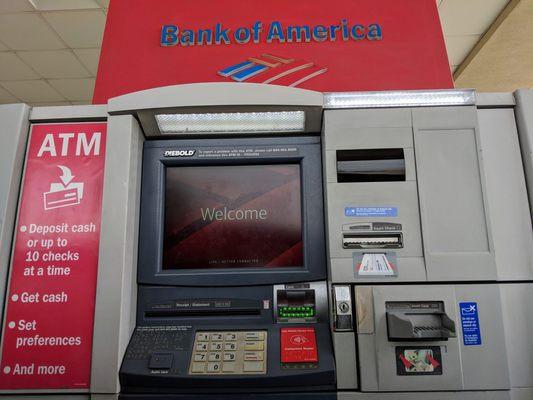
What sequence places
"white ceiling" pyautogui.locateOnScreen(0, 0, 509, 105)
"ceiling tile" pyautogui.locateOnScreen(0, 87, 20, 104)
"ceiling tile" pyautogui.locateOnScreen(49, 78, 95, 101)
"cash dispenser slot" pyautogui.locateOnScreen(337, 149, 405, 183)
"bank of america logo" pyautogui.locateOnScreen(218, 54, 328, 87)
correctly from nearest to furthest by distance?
"cash dispenser slot" pyautogui.locateOnScreen(337, 149, 405, 183) → "bank of america logo" pyautogui.locateOnScreen(218, 54, 328, 87) → "white ceiling" pyautogui.locateOnScreen(0, 0, 509, 105) → "ceiling tile" pyautogui.locateOnScreen(49, 78, 95, 101) → "ceiling tile" pyautogui.locateOnScreen(0, 87, 20, 104)

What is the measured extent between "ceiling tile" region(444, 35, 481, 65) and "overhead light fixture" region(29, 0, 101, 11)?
387 centimetres

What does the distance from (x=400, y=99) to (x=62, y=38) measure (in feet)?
15.5

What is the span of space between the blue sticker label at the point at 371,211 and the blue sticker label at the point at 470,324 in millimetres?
372

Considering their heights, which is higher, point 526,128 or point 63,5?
point 63,5

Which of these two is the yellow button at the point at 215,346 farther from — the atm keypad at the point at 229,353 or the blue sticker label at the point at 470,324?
the blue sticker label at the point at 470,324

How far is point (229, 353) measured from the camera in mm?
1432

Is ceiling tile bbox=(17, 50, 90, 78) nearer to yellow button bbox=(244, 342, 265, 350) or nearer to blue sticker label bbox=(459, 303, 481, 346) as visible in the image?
yellow button bbox=(244, 342, 265, 350)

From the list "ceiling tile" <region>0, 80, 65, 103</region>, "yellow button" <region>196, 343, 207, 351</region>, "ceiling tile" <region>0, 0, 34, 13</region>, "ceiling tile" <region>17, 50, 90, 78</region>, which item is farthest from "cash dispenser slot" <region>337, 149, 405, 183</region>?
"ceiling tile" <region>0, 80, 65, 103</region>

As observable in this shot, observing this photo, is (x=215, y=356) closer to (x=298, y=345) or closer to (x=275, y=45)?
(x=298, y=345)

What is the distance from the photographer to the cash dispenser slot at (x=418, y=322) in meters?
1.33

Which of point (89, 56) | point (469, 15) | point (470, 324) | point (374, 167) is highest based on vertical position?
point (89, 56)

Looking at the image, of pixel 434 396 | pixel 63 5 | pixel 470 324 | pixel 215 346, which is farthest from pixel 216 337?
pixel 63 5

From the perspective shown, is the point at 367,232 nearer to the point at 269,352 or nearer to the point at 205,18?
the point at 269,352

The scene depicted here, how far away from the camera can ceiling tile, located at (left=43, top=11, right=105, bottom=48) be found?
181 inches
